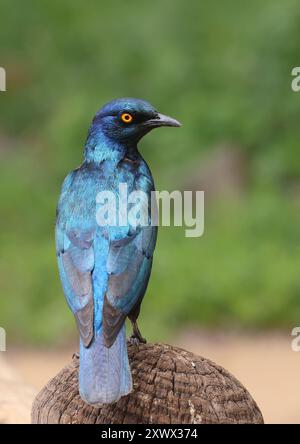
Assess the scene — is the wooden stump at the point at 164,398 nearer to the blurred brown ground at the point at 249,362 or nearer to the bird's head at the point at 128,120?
the bird's head at the point at 128,120

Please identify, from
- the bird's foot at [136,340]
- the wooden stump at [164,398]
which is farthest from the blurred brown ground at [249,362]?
the wooden stump at [164,398]

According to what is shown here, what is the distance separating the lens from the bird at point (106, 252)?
169 inches

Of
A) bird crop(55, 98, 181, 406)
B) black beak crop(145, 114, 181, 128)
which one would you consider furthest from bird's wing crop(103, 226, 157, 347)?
black beak crop(145, 114, 181, 128)

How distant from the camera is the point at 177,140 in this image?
47.5 ft

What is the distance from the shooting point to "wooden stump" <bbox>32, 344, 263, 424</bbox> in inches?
172

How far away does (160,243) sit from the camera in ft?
40.4

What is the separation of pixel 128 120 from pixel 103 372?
138cm

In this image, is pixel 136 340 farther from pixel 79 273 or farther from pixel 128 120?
pixel 128 120

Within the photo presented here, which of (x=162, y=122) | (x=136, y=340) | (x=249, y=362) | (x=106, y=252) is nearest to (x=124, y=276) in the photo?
(x=106, y=252)

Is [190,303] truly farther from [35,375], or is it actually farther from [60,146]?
[60,146]

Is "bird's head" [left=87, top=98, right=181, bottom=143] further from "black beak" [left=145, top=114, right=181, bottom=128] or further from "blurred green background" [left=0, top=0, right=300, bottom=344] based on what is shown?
"blurred green background" [left=0, top=0, right=300, bottom=344]

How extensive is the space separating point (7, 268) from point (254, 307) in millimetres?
2976

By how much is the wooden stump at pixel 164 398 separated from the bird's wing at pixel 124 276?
238 millimetres

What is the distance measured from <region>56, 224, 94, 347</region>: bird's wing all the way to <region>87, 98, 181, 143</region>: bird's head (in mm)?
601
